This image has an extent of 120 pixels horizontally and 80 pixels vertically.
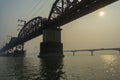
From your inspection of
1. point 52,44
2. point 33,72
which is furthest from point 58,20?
point 33,72

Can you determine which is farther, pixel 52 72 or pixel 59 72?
pixel 52 72

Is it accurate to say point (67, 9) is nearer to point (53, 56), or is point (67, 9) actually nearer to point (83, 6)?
point (83, 6)

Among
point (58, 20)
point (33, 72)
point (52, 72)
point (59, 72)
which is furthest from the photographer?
point (58, 20)

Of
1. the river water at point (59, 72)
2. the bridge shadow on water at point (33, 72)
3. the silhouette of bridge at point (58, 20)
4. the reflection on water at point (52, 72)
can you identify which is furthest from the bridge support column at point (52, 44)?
the reflection on water at point (52, 72)

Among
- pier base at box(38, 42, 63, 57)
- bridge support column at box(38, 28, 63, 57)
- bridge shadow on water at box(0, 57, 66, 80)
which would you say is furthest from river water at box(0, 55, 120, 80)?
bridge support column at box(38, 28, 63, 57)

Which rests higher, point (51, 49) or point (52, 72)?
point (51, 49)

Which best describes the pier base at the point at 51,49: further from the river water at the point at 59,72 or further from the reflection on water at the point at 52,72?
the reflection on water at the point at 52,72

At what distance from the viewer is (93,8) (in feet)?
222

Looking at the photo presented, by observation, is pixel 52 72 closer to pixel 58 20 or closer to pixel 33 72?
pixel 33 72

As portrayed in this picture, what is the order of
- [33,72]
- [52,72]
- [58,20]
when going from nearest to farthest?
[52,72] < [33,72] < [58,20]

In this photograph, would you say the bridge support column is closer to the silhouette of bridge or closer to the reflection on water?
the silhouette of bridge

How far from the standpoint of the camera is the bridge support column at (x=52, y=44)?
97.9 metres

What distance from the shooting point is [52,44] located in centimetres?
9894

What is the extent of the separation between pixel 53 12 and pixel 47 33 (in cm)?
1189
